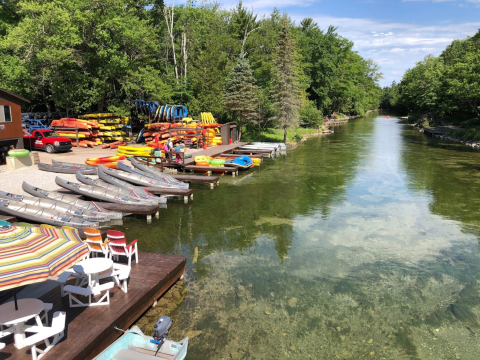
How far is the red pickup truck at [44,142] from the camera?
2744 cm

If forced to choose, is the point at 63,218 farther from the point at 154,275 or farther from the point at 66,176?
the point at 66,176

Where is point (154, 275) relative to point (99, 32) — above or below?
below

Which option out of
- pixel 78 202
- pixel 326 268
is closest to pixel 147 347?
pixel 326 268

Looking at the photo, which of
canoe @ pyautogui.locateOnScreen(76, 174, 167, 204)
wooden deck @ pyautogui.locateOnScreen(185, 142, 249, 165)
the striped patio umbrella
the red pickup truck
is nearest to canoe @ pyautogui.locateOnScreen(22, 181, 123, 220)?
canoe @ pyautogui.locateOnScreen(76, 174, 167, 204)

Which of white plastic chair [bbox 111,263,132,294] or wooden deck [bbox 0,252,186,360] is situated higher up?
white plastic chair [bbox 111,263,132,294]

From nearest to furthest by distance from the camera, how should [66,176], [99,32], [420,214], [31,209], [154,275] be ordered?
[154,275], [31,209], [420,214], [66,176], [99,32]

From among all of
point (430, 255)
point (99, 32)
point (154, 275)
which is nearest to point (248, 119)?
point (99, 32)

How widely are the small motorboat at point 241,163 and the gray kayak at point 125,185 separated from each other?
33.1 ft

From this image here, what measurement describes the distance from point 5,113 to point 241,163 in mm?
15968

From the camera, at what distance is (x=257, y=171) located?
28.0 metres

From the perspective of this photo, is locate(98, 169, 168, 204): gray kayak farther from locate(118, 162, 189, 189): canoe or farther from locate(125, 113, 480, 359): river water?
locate(125, 113, 480, 359): river water

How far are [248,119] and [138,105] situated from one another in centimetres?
1254

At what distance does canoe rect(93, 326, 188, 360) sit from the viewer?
20.6 feet

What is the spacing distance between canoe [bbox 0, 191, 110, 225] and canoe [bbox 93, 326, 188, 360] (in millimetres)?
8289
